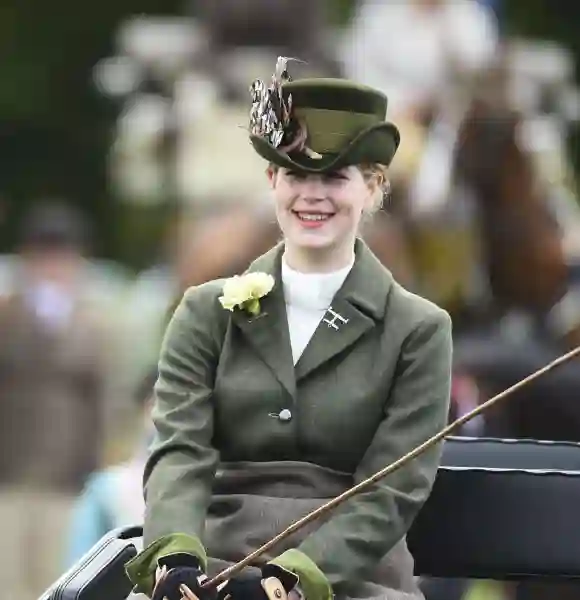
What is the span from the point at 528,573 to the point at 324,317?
77 centimetres

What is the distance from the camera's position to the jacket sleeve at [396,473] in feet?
12.3

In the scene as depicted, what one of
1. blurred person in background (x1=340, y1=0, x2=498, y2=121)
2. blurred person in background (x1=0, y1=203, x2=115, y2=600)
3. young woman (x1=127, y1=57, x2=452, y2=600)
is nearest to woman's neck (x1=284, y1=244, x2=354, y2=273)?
young woman (x1=127, y1=57, x2=452, y2=600)

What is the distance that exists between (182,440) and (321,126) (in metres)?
0.65

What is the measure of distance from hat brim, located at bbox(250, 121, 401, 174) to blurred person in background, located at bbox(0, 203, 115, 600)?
368cm

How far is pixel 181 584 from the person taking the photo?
3564 millimetres

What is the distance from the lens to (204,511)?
12.6 ft

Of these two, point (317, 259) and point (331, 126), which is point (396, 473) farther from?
point (331, 126)

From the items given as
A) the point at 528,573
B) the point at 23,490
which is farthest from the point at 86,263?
the point at 528,573

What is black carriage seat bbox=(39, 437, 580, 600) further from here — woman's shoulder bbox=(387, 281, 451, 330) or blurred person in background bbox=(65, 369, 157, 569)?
blurred person in background bbox=(65, 369, 157, 569)

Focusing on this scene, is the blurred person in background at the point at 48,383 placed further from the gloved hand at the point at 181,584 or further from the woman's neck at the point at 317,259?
the gloved hand at the point at 181,584

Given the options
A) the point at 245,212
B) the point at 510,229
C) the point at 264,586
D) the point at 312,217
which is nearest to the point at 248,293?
the point at 312,217

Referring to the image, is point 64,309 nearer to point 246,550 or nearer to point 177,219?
point 177,219

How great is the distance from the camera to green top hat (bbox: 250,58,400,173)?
151 inches

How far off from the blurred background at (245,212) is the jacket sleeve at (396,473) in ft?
8.60
